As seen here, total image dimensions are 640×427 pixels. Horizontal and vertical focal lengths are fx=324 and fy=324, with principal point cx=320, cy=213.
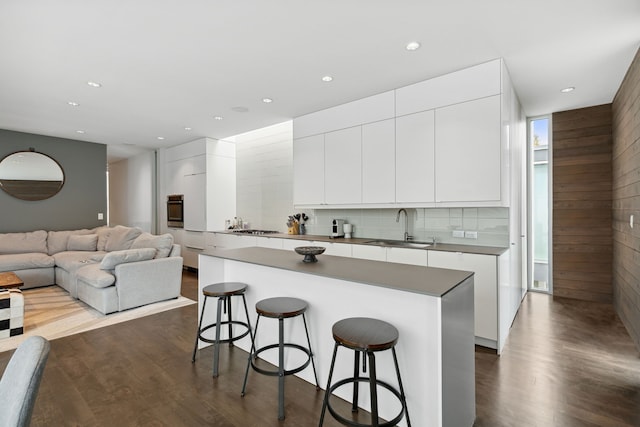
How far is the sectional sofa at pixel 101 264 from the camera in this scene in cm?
400

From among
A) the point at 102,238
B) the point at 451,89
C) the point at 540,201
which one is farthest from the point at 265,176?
the point at 540,201

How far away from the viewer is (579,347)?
297 cm

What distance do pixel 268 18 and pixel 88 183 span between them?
616 centimetres

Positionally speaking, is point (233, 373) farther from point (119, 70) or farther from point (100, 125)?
point (100, 125)

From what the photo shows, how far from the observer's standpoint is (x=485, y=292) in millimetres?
2947

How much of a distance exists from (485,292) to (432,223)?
1.12 meters

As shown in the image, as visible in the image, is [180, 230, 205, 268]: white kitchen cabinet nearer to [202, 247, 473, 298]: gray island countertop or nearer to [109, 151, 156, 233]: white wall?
[109, 151, 156, 233]: white wall

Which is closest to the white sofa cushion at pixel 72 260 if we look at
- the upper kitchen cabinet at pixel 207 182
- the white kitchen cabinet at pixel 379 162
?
the upper kitchen cabinet at pixel 207 182

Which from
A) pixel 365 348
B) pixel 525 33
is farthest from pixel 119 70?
pixel 525 33

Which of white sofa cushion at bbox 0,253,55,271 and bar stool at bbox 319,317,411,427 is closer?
bar stool at bbox 319,317,411,427

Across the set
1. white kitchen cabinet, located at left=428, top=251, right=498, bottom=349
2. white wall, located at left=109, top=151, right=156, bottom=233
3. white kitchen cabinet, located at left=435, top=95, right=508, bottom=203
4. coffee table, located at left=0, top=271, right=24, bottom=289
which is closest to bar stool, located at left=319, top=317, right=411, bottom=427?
white kitchen cabinet, located at left=428, top=251, right=498, bottom=349

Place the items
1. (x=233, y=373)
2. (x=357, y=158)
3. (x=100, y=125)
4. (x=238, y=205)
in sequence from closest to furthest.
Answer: (x=233, y=373), (x=357, y=158), (x=100, y=125), (x=238, y=205)

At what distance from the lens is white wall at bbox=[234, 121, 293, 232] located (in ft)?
18.3

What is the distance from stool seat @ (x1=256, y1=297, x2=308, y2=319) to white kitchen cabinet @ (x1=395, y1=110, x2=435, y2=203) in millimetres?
1911
